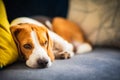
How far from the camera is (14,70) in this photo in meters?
1.75

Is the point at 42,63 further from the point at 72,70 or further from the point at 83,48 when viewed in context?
the point at 83,48

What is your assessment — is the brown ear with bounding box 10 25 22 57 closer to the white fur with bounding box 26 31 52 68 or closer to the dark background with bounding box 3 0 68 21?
the white fur with bounding box 26 31 52 68

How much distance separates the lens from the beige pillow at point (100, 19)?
245cm

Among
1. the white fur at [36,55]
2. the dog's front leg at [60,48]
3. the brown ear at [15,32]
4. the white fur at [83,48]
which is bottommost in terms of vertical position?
the white fur at [83,48]

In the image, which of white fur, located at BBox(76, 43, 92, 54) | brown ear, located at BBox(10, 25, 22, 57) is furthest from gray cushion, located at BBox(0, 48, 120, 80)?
white fur, located at BBox(76, 43, 92, 54)

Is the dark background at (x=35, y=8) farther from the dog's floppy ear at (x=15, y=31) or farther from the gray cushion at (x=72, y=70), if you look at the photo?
the gray cushion at (x=72, y=70)

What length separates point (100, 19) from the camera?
2.49 meters

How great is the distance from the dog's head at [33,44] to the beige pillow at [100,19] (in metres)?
0.66

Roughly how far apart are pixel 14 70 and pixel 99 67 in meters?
A: 0.54

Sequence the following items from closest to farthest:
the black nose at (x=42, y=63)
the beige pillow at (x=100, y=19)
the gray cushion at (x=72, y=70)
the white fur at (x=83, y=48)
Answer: the gray cushion at (x=72, y=70), the black nose at (x=42, y=63), the white fur at (x=83, y=48), the beige pillow at (x=100, y=19)

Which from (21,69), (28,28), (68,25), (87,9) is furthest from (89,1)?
(21,69)

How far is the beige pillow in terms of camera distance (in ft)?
8.04

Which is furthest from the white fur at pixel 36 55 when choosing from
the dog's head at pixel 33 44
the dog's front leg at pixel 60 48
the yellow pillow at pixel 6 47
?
the dog's front leg at pixel 60 48

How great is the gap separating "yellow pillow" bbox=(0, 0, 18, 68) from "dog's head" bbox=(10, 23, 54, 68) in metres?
0.06
